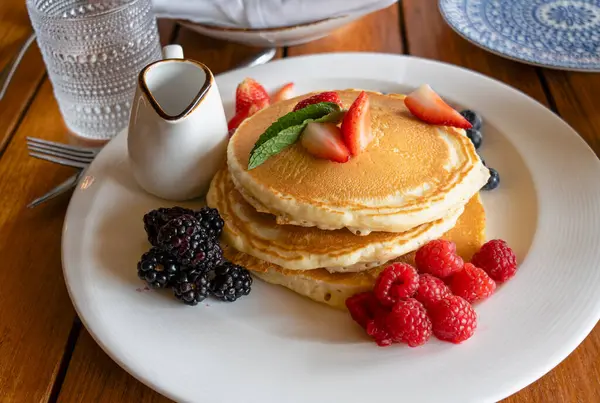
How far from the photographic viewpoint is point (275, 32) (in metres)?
2.12

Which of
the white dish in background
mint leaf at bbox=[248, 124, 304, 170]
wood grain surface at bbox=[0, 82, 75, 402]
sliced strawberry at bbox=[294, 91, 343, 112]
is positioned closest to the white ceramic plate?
wood grain surface at bbox=[0, 82, 75, 402]

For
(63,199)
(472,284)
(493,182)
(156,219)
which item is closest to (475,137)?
(493,182)

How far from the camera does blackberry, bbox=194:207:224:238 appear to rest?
1326 mm

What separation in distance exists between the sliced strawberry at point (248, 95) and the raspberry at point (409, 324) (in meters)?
0.86

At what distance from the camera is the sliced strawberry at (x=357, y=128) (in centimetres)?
137

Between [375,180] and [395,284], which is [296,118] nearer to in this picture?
[375,180]

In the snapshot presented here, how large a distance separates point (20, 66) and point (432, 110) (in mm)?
1666

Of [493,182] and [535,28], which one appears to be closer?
[493,182]

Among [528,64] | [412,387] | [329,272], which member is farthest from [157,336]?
[528,64]

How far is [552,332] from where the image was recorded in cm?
115

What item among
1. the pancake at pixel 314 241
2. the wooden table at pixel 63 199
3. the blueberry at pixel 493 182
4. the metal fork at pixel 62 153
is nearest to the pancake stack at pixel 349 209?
the pancake at pixel 314 241

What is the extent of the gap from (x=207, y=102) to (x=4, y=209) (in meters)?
0.67

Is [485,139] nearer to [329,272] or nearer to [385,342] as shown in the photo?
[329,272]

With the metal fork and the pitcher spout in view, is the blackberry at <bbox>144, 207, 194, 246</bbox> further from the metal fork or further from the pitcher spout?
the metal fork
